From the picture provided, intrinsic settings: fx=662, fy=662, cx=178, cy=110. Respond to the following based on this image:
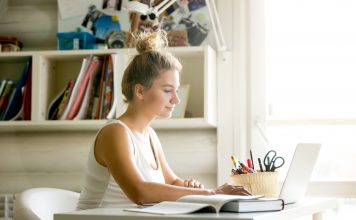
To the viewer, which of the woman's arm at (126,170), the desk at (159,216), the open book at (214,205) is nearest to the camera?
the desk at (159,216)

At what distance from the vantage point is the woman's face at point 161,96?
2.45 m

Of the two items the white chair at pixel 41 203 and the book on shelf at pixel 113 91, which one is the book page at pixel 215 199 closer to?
the white chair at pixel 41 203

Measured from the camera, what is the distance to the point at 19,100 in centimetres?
331

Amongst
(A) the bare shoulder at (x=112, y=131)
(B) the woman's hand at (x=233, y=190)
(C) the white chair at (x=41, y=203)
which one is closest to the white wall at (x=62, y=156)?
(C) the white chair at (x=41, y=203)

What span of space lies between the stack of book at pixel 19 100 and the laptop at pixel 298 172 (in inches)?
60.8

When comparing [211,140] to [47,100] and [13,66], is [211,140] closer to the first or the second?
[47,100]

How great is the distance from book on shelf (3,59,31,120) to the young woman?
0.90m

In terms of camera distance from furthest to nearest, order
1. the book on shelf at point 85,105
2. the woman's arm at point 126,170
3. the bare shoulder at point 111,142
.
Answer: the book on shelf at point 85,105
the bare shoulder at point 111,142
the woman's arm at point 126,170

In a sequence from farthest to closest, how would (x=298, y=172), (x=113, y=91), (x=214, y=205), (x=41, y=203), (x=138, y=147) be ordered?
(x=113, y=91), (x=41, y=203), (x=138, y=147), (x=298, y=172), (x=214, y=205)

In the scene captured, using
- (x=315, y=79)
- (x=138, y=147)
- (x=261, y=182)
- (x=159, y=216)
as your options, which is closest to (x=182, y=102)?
(x=315, y=79)

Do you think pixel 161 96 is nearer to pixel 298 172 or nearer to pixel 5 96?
pixel 298 172

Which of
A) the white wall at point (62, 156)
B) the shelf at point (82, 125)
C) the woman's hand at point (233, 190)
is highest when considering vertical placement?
the shelf at point (82, 125)

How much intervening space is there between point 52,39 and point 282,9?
1.21m

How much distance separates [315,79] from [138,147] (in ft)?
4.09
